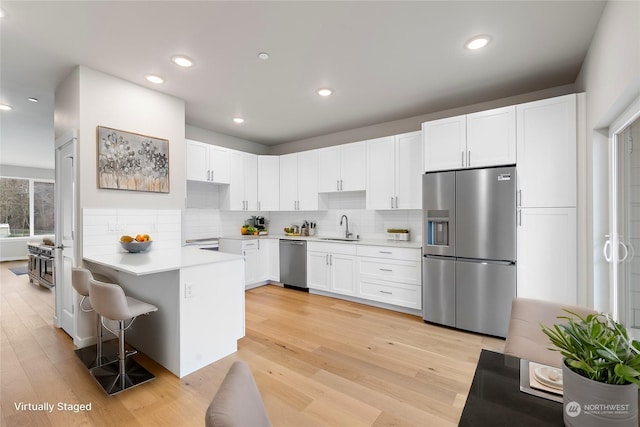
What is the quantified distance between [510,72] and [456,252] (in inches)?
75.4

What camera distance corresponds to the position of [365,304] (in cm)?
420

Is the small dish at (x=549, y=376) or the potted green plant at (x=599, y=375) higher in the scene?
the potted green plant at (x=599, y=375)

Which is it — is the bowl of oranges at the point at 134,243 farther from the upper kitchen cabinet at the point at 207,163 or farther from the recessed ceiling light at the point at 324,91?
the recessed ceiling light at the point at 324,91

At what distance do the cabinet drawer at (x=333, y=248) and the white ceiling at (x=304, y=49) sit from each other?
1.96m

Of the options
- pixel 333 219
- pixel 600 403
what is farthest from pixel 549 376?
pixel 333 219

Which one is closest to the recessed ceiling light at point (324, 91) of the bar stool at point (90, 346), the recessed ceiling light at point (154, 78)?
the recessed ceiling light at point (154, 78)

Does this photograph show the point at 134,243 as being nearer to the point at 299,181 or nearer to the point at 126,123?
the point at 126,123

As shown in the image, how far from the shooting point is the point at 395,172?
Result: 4.11 m

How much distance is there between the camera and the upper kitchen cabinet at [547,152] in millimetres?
2734

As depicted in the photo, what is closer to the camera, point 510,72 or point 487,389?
point 487,389

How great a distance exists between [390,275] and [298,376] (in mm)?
1965

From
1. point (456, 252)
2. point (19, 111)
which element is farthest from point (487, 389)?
point (19, 111)

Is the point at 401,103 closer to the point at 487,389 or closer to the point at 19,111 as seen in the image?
the point at 487,389

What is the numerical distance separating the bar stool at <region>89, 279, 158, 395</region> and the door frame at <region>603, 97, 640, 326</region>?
350cm
